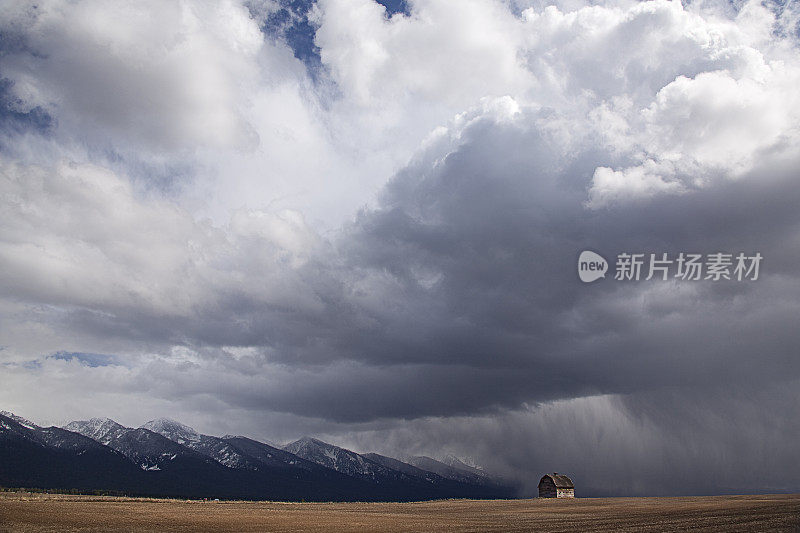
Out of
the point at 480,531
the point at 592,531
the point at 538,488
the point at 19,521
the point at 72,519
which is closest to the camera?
the point at 592,531

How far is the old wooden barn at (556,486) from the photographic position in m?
176

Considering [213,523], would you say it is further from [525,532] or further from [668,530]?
[668,530]

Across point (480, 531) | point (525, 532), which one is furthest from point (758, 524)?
point (480, 531)

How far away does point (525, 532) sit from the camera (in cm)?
5091

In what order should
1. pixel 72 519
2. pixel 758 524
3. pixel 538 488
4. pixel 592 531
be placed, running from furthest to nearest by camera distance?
pixel 538 488 → pixel 72 519 → pixel 592 531 → pixel 758 524

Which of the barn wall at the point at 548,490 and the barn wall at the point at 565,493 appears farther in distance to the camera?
the barn wall at the point at 548,490

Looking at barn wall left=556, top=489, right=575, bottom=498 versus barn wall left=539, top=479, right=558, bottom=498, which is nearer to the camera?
barn wall left=556, top=489, right=575, bottom=498

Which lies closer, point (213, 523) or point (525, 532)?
point (525, 532)

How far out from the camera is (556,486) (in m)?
177

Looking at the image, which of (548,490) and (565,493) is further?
(548,490)

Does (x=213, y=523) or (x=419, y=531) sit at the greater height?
(x=419, y=531)

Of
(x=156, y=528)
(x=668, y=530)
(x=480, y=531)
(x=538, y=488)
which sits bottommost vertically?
(x=538, y=488)

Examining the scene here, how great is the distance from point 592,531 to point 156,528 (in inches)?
1698

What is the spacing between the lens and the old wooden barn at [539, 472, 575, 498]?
17650 centimetres
